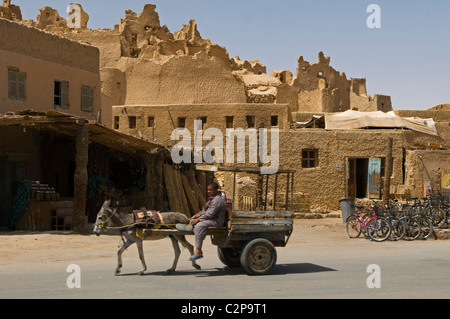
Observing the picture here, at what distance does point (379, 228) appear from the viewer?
56.6 feet

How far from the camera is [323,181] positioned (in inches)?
1073

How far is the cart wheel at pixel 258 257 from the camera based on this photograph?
33.9ft

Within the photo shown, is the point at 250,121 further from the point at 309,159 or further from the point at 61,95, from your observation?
the point at 61,95

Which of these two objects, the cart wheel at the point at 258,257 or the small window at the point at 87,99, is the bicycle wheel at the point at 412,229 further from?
the small window at the point at 87,99

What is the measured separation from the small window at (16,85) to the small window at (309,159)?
1228 centimetres

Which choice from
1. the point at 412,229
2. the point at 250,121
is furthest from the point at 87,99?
the point at 412,229

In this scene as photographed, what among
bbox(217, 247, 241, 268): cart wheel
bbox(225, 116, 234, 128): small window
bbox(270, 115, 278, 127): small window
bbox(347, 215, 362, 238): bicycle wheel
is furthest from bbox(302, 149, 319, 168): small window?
bbox(217, 247, 241, 268): cart wheel

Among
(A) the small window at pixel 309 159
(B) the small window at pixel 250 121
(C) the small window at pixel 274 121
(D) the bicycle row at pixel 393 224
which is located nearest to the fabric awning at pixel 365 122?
(A) the small window at pixel 309 159

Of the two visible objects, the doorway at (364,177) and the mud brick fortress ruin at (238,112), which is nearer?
the mud brick fortress ruin at (238,112)

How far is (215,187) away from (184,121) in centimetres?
2601

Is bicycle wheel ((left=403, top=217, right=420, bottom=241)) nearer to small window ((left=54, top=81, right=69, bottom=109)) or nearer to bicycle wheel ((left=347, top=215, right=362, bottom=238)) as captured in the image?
bicycle wheel ((left=347, top=215, right=362, bottom=238))

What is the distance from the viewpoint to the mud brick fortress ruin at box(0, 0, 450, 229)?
2509cm
